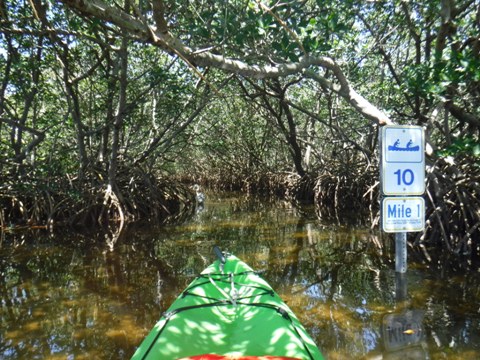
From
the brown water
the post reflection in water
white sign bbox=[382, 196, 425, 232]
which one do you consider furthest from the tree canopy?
the post reflection in water

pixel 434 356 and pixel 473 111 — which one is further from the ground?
pixel 473 111

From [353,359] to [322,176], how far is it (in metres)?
8.64

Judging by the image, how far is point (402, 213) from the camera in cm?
287

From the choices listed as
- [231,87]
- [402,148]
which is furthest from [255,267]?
[231,87]

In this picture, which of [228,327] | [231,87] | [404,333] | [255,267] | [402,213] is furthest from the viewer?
[231,87]

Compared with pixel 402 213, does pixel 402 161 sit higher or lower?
higher

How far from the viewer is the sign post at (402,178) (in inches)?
111

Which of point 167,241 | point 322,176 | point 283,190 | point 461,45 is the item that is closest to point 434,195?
point 461,45

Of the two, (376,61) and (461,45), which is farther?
(376,61)

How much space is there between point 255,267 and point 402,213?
7.10ft

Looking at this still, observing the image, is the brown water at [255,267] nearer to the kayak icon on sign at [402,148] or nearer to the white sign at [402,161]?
the white sign at [402,161]

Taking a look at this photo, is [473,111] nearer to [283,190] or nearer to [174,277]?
[174,277]

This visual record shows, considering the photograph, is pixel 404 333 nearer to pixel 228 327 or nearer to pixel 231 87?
pixel 228 327

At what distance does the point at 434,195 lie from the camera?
524 centimetres
